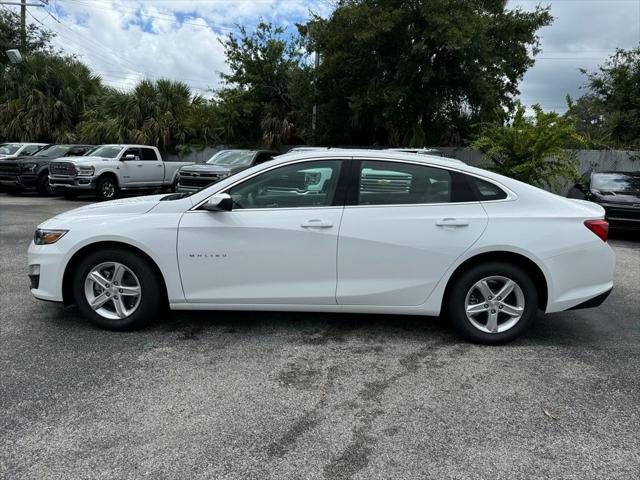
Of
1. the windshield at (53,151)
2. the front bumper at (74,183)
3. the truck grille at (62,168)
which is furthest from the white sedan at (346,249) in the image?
the windshield at (53,151)

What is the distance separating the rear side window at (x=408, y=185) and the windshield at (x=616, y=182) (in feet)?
27.3

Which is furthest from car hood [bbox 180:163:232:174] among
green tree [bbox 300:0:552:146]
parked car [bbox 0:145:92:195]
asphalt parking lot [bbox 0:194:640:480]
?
asphalt parking lot [bbox 0:194:640:480]

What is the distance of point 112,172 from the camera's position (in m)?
16.4

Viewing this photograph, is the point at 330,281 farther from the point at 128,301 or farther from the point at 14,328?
the point at 14,328

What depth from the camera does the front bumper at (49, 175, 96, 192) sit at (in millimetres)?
15625

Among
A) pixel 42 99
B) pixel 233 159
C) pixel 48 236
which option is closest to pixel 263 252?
pixel 48 236

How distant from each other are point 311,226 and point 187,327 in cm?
148

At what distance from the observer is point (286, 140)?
72.9 feet

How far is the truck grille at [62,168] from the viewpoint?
15.7 m

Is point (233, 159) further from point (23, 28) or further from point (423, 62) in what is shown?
point (23, 28)

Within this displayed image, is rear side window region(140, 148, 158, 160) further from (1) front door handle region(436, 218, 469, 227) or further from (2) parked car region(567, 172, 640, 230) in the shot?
(1) front door handle region(436, 218, 469, 227)

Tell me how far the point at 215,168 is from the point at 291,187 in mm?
10628

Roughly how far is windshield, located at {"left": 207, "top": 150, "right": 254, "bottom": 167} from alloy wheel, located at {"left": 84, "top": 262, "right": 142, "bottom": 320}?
10.7 meters

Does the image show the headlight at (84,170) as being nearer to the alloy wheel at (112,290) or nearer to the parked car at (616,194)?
the alloy wheel at (112,290)
